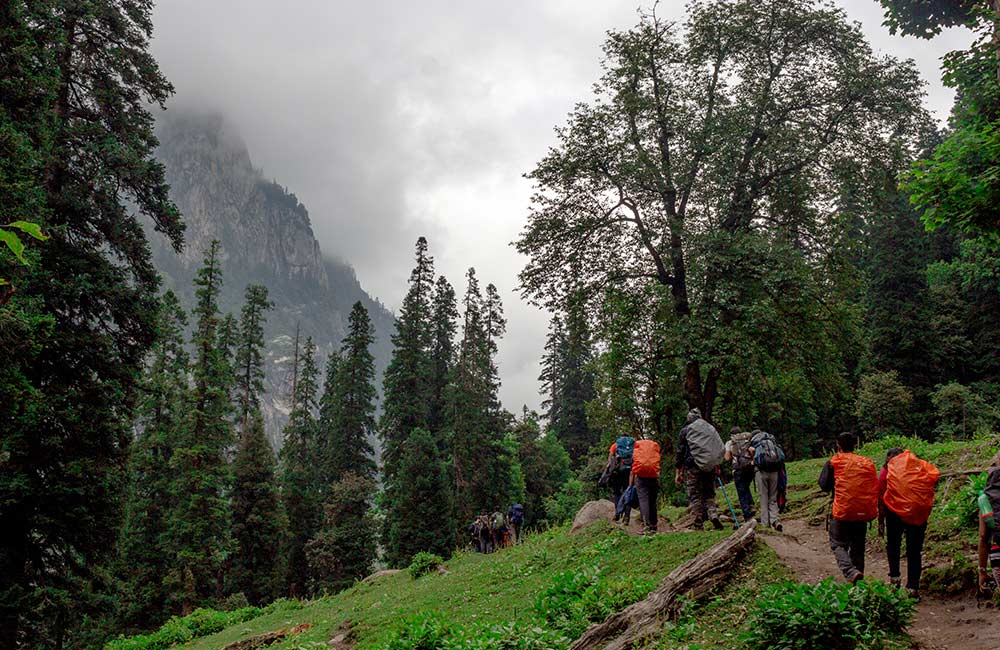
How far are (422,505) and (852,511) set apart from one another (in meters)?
34.7

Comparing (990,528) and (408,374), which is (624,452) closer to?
(990,528)

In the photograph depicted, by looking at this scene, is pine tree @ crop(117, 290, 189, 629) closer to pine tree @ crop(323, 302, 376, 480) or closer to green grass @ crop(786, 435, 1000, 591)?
pine tree @ crop(323, 302, 376, 480)

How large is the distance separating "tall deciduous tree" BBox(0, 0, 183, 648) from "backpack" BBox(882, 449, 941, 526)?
14.4 metres

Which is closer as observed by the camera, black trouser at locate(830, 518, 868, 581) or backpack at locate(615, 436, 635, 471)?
black trouser at locate(830, 518, 868, 581)

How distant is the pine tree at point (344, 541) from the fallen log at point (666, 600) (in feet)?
117

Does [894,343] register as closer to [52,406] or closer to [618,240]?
[618,240]

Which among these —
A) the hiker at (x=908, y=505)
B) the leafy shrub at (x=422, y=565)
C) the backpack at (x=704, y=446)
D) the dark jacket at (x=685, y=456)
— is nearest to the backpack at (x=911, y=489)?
the hiker at (x=908, y=505)

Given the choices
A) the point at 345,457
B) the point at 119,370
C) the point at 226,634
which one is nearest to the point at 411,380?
the point at 345,457

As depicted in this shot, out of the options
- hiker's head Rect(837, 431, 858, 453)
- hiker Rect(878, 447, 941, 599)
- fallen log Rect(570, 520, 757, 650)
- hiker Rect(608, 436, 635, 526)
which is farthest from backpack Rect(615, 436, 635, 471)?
hiker Rect(878, 447, 941, 599)

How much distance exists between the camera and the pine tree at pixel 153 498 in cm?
3064

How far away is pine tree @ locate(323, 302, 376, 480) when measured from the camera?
4894 cm

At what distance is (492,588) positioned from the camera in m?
11.9

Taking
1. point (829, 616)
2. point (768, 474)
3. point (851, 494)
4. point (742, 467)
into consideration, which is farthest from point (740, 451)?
point (829, 616)

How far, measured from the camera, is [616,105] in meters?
15.5
